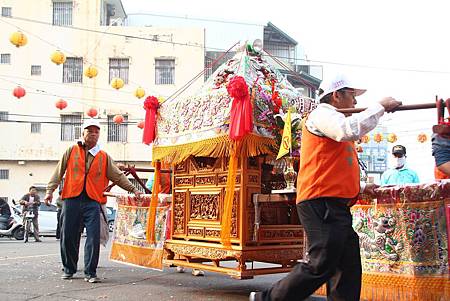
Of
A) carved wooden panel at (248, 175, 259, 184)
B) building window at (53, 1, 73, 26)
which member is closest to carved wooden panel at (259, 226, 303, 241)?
carved wooden panel at (248, 175, 259, 184)

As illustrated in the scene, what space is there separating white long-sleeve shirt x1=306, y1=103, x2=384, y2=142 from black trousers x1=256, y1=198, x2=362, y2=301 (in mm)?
447

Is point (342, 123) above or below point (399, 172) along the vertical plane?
above

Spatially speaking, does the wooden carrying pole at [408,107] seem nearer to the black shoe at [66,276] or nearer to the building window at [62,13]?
→ the black shoe at [66,276]

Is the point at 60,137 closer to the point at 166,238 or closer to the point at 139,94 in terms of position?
the point at 139,94

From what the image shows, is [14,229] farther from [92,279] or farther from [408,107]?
[408,107]

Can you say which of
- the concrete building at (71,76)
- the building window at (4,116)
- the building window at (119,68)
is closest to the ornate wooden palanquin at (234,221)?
the concrete building at (71,76)

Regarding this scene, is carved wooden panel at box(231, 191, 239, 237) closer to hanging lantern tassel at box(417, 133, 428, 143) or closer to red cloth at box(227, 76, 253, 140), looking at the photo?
red cloth at box(227, 76, 253, 140)

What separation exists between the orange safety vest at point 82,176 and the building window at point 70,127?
74.5ft

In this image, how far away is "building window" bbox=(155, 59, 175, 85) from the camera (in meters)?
29.4

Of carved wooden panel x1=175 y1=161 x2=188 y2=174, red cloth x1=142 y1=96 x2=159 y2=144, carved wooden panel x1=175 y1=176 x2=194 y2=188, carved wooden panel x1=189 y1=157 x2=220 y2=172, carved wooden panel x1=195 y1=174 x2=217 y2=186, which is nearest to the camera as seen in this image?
carved wooden panel x1=195 y1=174 x2=217 y2=186

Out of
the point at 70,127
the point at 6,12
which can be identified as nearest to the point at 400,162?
the point at 70,127

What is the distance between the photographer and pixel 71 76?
29.0 meters

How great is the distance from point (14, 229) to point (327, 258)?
1505cm

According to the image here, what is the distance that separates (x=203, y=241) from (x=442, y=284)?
2.55m
